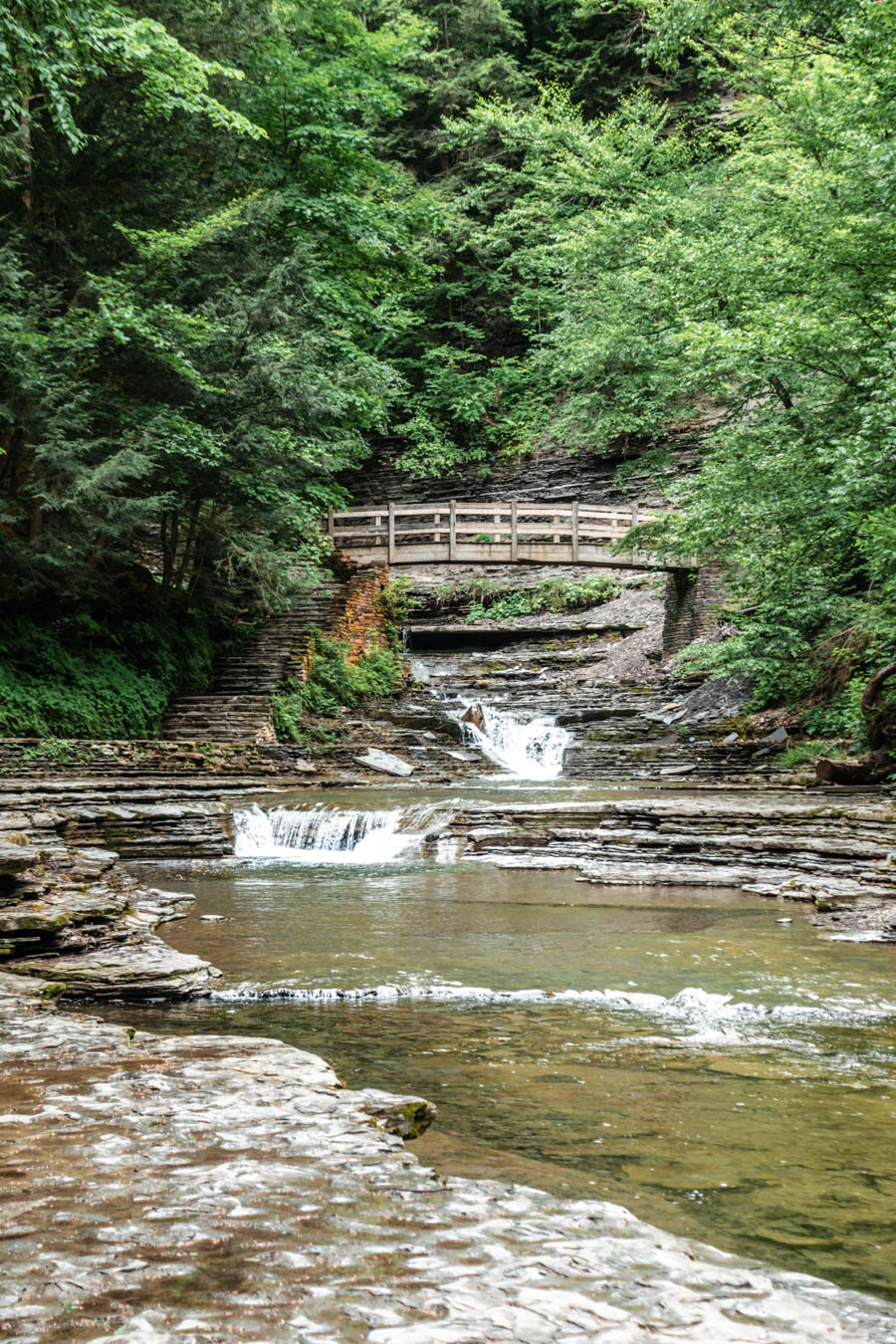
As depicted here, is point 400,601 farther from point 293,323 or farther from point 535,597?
point 293,323

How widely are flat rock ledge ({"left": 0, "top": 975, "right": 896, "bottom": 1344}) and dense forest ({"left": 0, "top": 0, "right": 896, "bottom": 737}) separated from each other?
9.67 m

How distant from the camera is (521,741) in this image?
19.8 m

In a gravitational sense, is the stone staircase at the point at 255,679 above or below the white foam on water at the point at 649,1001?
above

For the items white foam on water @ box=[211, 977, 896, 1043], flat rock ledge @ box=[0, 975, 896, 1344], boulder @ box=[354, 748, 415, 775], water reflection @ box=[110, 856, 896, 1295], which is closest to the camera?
flat rock ledge @ box=[0, 975, 896, 1344]

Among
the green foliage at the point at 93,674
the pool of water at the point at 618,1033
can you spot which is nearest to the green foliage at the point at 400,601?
the green foliage at the point at 93,674

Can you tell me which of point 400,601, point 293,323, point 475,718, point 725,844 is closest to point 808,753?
point 725,844

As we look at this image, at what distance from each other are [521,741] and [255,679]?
5.77 meters

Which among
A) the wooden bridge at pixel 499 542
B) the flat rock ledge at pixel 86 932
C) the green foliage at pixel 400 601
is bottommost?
the flat rock ledge at pixel 86 932

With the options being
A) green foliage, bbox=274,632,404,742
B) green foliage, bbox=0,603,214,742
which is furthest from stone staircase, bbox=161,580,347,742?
green foliage, bbox=0,603,214,742

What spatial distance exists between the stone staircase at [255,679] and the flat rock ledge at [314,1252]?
1515 centimetres

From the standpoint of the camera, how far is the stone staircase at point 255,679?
1791 cm

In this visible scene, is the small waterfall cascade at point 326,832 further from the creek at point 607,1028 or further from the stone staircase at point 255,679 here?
the stone staircase at point 255,679

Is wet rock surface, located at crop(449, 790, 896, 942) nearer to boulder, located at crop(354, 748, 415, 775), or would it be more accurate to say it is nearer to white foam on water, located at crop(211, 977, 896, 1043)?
white foam on water, located at crop(211, 977, 896, 1043)

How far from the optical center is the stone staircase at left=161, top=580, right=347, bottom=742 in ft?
58.7
